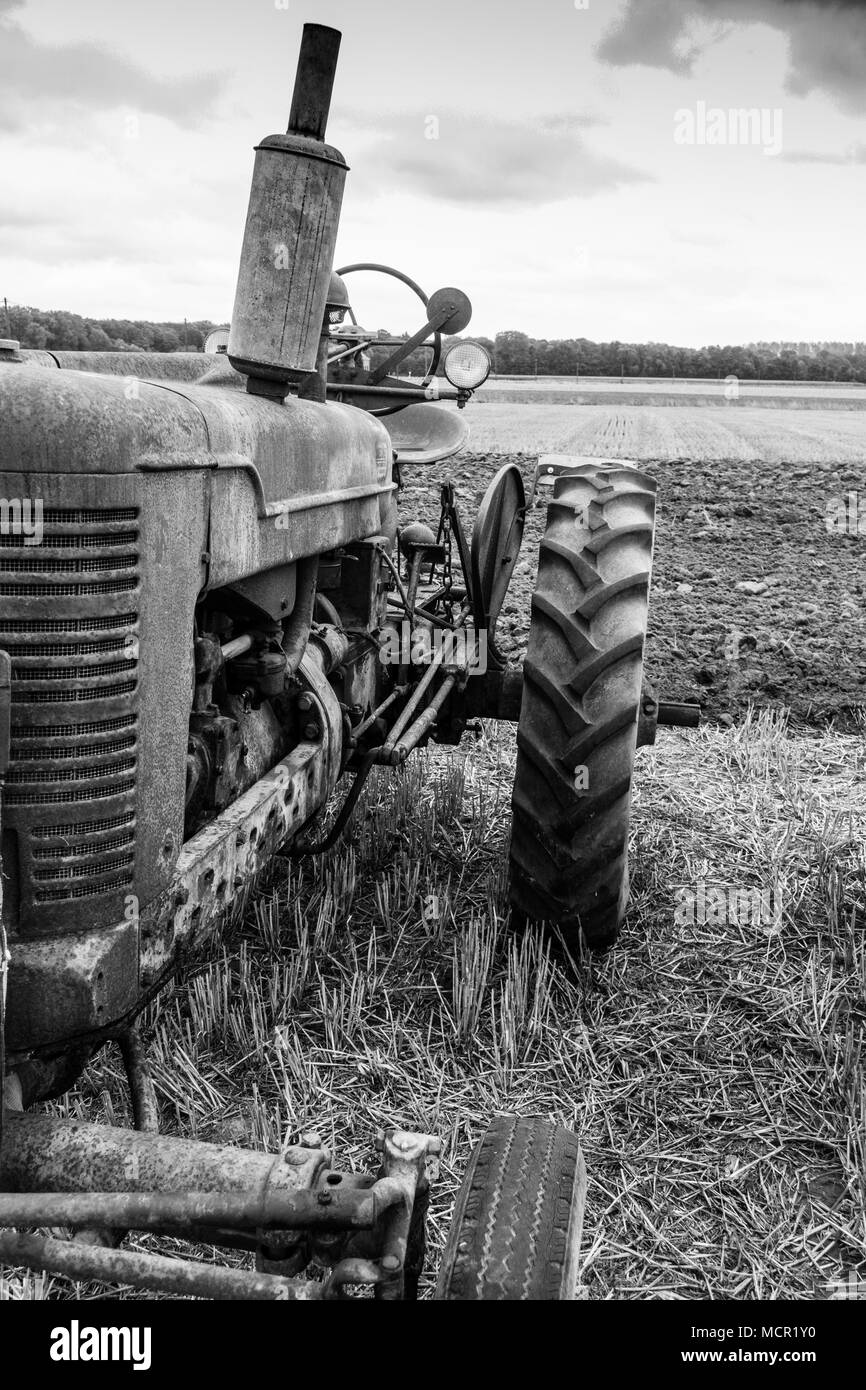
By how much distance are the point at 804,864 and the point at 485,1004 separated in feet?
4.62

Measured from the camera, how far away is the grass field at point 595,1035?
8.01 feet

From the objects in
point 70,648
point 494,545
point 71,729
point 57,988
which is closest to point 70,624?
point 70,648

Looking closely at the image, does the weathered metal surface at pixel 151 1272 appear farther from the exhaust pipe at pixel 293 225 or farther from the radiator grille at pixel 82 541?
the exhaust pipe at pixel 293 225

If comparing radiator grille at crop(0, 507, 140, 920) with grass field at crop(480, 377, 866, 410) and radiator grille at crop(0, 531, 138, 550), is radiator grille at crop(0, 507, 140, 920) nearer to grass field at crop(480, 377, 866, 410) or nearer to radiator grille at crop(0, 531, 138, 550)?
radiator grille at crop(0, 531, 138, 550)

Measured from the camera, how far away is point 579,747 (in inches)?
121

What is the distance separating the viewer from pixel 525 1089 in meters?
2.82

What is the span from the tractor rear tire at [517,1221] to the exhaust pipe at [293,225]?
1.47 m

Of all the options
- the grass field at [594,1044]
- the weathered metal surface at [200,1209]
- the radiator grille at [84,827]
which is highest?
the radiator grille at [84,827]

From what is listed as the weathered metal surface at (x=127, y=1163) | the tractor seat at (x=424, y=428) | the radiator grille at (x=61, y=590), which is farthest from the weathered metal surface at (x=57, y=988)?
the tractor seat at (x=424, y=428)

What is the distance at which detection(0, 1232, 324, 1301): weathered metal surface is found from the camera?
4.91ft

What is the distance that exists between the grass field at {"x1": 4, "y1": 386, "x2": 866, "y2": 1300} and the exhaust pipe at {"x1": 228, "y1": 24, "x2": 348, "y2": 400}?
1.53 meters

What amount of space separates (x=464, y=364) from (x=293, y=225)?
1.60 m

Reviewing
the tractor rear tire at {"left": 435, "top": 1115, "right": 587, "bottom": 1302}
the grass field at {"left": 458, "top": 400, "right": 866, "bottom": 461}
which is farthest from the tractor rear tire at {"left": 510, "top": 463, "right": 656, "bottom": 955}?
the grass field at {"left": 458, "top": 400, "right": 866, "bottom": 461}
